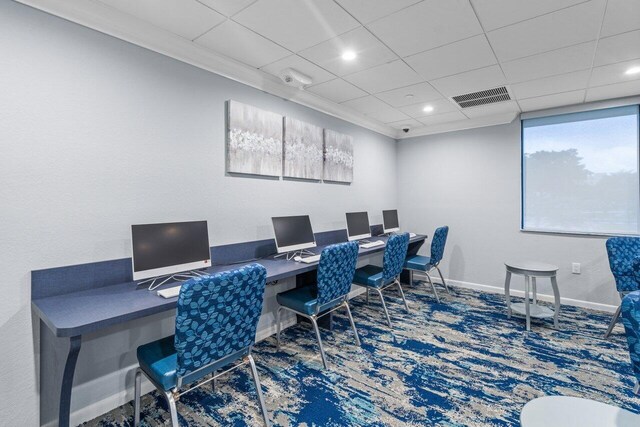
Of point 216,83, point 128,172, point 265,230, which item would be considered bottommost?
point 265,230

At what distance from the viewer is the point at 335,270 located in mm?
2422

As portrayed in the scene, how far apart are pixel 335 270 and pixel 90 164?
1819 millimetres

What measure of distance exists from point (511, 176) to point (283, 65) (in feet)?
11.5

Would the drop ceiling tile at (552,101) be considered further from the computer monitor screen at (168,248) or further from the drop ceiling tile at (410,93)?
the computer monitor screen at (168,248)

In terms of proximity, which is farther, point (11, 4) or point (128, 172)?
point (128, 172)

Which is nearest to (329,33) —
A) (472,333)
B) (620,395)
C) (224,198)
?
(224,198)

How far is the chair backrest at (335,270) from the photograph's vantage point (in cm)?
232

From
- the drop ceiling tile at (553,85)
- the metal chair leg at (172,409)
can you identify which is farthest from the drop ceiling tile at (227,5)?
the drop ceiling tile at (553,85)

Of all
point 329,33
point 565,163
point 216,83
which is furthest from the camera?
point 565,163

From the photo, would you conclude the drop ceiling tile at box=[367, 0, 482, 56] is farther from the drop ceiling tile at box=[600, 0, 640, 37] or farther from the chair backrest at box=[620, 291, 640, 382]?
the chair backrest at box=[620, 291, 640, 382]

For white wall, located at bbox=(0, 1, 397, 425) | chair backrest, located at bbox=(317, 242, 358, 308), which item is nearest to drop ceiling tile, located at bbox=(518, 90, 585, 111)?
chair backrest, located at bbox=(317, 242, 358, 308)

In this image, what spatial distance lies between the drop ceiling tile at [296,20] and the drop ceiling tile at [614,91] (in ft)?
10.0

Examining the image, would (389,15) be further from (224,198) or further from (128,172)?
(128,172)

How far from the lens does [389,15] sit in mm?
1999
